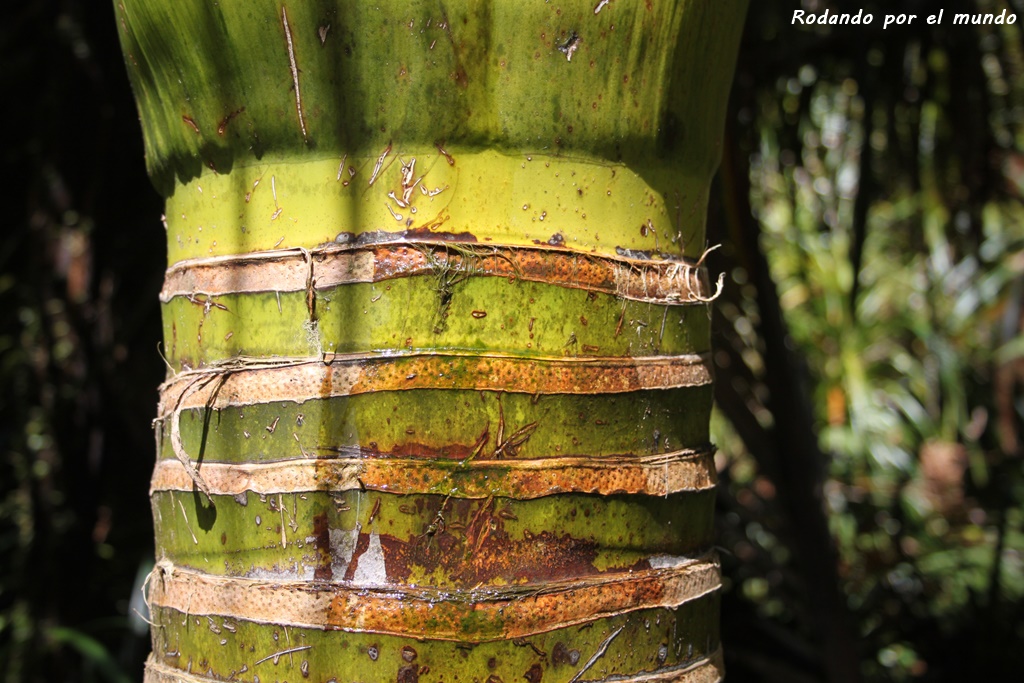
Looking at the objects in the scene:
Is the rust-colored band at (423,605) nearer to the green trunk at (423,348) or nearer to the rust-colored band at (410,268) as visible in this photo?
the green trunk at (423,348)

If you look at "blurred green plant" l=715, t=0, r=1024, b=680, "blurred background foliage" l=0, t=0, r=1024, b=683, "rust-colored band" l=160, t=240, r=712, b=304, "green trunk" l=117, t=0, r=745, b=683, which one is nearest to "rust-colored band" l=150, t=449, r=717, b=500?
"green trunk" l=117, t=0, r=745, b=683

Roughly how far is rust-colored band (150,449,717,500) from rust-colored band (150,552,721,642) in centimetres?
7

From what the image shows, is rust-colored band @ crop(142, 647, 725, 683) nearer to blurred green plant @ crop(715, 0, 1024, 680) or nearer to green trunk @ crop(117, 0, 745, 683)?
green trunk @ crop(117, 0, 745, 683)

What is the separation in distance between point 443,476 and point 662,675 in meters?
0.24

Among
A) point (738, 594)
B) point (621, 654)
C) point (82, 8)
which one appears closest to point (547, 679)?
point (621, 654)

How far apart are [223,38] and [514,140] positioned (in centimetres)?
23

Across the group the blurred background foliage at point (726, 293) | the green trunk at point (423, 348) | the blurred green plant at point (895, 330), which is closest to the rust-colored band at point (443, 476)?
the green trunk at point (423, 348)

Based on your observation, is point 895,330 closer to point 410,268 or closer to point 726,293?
point 726,293

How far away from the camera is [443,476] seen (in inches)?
24.7

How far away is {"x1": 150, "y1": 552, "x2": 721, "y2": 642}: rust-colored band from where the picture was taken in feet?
2.03

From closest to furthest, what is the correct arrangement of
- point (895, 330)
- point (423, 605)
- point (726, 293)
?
1. point (423, 605)
2. point (726, 293)
3. point (895, 330)

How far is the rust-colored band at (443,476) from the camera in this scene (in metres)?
0.63

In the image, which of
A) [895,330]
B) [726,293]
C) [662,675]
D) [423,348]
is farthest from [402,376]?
[895,330]

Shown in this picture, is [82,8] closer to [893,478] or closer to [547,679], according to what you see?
[547,679]
